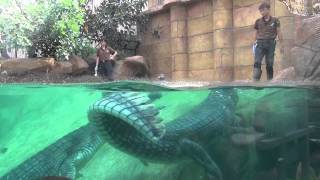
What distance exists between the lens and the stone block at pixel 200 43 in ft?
46.9

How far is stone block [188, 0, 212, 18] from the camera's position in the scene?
47.0ft

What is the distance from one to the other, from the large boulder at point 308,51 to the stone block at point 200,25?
481 cm

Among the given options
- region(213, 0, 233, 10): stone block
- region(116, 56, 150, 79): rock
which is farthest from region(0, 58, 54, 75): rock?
region(213, 0, 233, 10): stone block

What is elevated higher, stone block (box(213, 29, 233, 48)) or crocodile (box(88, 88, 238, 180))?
stone block (box(213, 29, 233, 48))

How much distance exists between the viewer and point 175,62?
1504cm

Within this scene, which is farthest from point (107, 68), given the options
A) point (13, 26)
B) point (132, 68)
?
point (13, 26)

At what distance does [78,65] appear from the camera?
15422 mm

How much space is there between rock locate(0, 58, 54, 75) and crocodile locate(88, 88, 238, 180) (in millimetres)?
8697

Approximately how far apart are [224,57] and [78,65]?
4.22 m

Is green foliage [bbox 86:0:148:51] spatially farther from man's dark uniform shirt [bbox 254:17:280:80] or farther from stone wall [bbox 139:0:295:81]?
man's dark uniform shirt [bbox 254:17:280:80]

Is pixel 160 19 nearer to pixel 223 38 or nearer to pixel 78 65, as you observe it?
pixel 78 65

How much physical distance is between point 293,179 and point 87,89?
284 cm

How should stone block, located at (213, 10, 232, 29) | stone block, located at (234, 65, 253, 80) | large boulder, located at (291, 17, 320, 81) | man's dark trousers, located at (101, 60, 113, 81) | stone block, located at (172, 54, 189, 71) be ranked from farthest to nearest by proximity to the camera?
stone block, located at (172, 54, 189, 71), man's dark trousers, located at (101, 60, 113, 81), stone block, located at (213, 10, 232, 29), stone block, located at (234, 65, 253, 80), large boulder, located at (291, 17, 320, 81)

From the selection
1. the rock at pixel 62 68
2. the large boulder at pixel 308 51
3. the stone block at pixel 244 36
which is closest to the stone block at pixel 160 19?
the stone block at pixel 244 36
